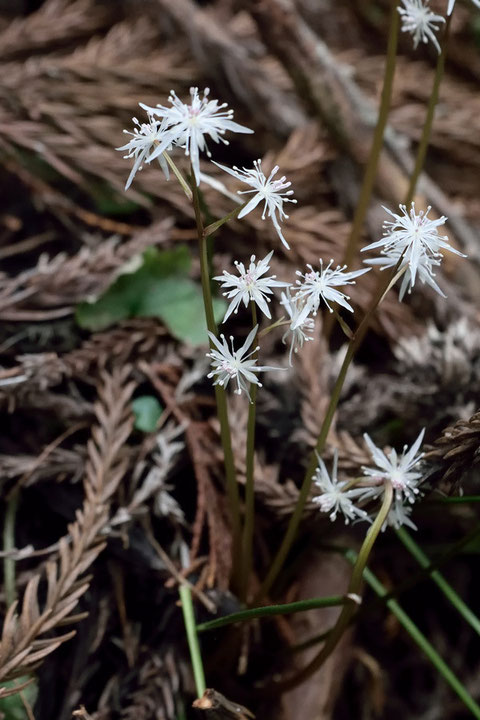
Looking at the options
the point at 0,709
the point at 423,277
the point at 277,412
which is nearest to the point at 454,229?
the point at 277,412

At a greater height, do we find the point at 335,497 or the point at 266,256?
the point at 266,256

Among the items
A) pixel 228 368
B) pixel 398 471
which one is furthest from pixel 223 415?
pixel 398 471

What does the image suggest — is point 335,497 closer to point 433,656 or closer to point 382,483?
point 382,483

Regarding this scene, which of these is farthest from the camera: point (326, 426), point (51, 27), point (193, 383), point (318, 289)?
point (51, 27)

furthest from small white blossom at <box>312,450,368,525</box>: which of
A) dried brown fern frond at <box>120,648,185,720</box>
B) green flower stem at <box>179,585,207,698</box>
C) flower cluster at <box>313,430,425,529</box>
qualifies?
dried brown fern frond at <box>120,648,185,720</box>

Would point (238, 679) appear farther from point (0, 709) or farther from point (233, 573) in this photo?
point (0, 709)

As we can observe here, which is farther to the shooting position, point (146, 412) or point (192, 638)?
point (146, 412)
